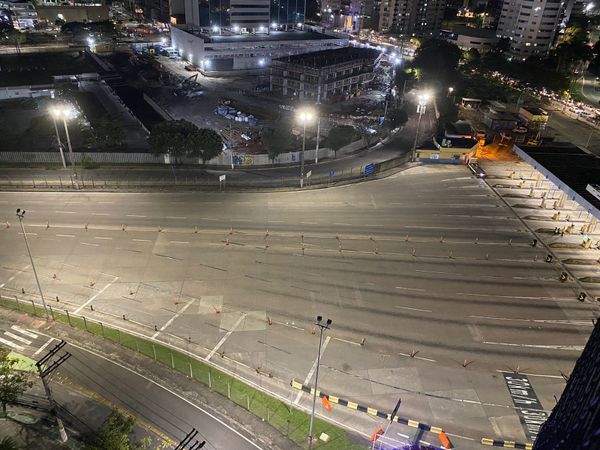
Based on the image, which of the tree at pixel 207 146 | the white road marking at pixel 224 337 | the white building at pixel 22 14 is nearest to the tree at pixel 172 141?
the tree at pixel 207 146

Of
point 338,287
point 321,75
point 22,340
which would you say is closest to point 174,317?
point 22,340

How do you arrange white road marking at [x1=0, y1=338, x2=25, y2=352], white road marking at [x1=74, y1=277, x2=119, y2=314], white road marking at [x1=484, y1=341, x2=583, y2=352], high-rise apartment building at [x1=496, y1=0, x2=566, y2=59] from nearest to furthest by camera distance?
white road marking at [x1=0, y1=338, x2=25, y2=352]
white road marking at [x1=484, y1=341, x2=583, y2=352]
white road marking at [x1=74, y1=277, x2=119, y2=314]
high-rise apartment building at [x1=496, y1=0, x2=566, y2=59]

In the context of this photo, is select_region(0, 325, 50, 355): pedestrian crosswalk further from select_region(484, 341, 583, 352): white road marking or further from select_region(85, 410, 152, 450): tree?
select_region(484, 341, 583, 352): white road marking

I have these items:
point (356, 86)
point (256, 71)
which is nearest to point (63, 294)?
point (356, 86)

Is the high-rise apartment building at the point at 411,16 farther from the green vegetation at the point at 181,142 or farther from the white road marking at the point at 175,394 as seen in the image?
the white road marking at the point at 175,394

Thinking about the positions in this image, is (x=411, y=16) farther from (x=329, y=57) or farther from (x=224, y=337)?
(x=224, y=337)

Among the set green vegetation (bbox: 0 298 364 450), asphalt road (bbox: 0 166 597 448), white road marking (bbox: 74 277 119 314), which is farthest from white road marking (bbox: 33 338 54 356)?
asphalt road (bbox: 0 166 597 448)
